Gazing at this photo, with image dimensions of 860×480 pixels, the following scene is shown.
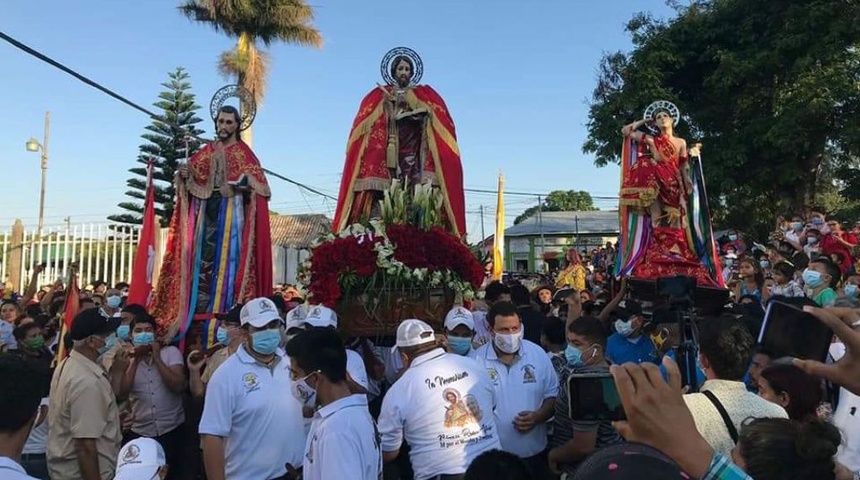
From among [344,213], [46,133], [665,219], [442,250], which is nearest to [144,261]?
[344,213]

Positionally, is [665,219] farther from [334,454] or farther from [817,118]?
[817,118]

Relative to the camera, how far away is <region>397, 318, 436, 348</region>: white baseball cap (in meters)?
3.79

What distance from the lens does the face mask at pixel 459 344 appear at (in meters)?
4.73

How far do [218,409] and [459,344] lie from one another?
5.51 feet

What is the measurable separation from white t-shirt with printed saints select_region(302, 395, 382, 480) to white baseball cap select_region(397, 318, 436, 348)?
2.22ft

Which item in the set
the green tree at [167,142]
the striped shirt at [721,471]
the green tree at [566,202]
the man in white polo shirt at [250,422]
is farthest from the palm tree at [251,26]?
the green tree at [566,202]

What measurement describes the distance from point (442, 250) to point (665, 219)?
210 inches

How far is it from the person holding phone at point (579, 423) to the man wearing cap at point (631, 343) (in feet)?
4.94

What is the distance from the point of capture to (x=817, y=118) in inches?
701

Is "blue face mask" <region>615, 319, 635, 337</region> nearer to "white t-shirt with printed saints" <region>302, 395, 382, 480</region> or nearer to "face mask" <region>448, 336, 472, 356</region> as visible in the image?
"face mask" <region>448, 336, 472, 356</region>

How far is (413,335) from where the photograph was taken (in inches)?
149

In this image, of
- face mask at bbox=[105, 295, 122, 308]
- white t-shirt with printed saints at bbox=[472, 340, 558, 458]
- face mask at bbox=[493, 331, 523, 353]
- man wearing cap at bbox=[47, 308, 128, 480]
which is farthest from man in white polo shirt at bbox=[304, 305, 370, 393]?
face mask at bbox=[105, 295, 122, 308]

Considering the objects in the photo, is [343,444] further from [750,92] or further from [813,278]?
[750,92]

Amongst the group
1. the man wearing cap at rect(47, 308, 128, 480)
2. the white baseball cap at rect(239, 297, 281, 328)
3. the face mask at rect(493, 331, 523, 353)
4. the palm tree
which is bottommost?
the man wearing cap at rect(47, 308, 128, 480)
